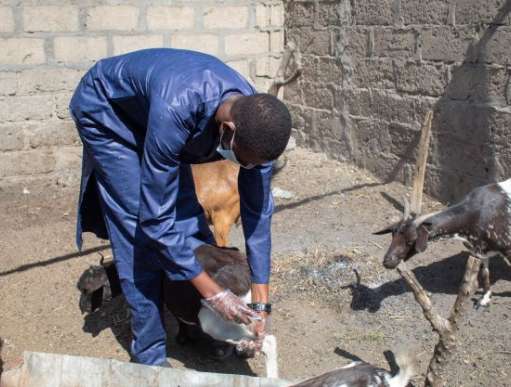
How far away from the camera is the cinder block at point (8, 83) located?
6547 millimetres

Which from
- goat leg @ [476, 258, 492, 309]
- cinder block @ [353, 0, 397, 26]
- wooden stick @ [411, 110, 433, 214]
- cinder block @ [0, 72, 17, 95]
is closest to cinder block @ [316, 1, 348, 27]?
cinder block @ [353, 0, 397, 26]

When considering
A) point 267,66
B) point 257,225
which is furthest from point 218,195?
point 267,66

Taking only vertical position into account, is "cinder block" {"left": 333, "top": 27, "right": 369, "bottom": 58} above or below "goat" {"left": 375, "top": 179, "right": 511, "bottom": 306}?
above

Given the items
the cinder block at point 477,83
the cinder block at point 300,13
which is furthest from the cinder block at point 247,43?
the cinder block at point 477,83

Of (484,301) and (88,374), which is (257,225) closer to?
(88,374)

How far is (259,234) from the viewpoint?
10.6 feet

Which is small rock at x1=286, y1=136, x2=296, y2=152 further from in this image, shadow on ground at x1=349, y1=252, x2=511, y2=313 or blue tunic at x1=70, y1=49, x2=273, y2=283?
blue tunic at x1=70, y1=49, x2=273, y2=283

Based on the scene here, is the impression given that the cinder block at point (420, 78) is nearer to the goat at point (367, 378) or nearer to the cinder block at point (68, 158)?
the cinder block at point (68, 158)

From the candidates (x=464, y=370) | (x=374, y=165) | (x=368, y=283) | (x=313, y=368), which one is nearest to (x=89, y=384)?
(x=313, y=368)

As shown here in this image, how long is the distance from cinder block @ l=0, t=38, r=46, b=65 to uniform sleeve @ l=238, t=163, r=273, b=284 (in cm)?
421

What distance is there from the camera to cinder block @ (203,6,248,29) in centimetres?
748

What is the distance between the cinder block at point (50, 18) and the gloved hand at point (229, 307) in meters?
4.64

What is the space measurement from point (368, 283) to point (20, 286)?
8.09 feet

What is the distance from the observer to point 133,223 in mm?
3342
